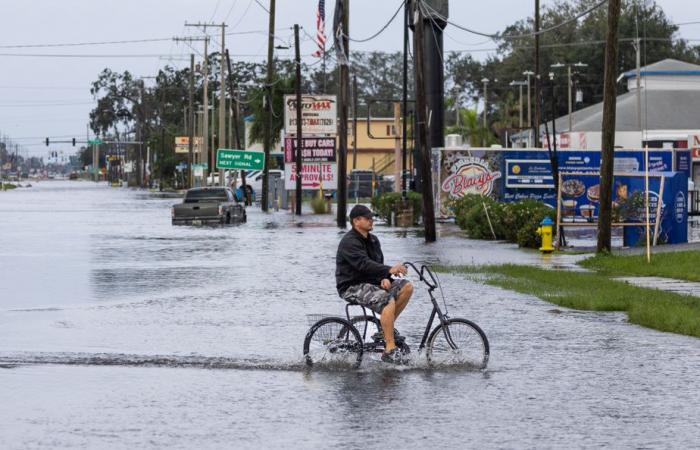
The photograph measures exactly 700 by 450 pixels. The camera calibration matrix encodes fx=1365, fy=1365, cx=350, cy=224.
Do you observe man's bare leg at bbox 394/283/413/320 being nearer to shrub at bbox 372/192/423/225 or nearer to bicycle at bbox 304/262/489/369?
bicycle at bbox 304/262/489/369

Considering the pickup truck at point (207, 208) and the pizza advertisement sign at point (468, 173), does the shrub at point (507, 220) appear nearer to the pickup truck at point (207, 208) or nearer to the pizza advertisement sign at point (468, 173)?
the pizza advertisement sign at point (468, 173)

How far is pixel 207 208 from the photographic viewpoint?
4984cm

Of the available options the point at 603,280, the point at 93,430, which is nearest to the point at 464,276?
the point at 603,280

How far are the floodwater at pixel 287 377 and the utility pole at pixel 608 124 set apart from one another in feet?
19.6

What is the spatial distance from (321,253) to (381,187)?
50.1 meters

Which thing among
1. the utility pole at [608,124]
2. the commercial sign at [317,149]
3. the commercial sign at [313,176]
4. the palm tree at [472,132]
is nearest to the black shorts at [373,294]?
the utility pole at [608,124]

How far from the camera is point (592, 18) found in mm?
122500

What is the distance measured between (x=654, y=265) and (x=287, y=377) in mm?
14212

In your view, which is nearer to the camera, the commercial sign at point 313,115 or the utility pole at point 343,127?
the utility pole at point 343,127

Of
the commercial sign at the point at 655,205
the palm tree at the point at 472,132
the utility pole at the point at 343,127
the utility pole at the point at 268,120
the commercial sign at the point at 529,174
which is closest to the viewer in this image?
the commercial sign at the point at 655,205

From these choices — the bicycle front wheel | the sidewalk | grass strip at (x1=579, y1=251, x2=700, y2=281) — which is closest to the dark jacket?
the bicycle front wheel

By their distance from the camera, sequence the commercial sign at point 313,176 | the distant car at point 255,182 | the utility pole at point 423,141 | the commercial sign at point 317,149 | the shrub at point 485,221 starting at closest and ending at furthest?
the utility pole at point 423,141 < the shrub at point 485,221 < the commercial sign at point 317,149 < the commercial sign at point 313,176 < the distant car at point 255,182

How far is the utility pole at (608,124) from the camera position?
86.9ft

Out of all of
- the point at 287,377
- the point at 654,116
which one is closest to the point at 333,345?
the point at 287,377
